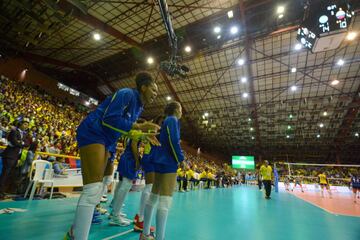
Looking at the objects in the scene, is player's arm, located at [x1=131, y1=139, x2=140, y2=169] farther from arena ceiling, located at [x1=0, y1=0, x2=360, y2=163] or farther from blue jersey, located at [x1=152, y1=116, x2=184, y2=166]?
arena ceiling, located at [x1=0, y1=0, x2=360, y2=163]

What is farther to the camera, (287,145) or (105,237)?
(287,145)

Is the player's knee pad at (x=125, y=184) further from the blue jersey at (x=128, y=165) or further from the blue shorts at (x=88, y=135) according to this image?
the blue shorts at (x=88, y=135)

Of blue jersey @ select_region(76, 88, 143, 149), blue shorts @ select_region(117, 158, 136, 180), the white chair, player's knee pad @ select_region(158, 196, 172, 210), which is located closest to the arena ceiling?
the white chair

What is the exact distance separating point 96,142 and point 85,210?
0.50 metres

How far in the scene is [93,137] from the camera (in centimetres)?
156

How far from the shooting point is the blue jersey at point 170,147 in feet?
7.10

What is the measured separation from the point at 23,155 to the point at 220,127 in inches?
1052

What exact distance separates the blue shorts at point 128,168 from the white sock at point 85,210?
5.12 ft

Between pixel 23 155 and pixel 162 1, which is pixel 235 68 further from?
pixel 23 155

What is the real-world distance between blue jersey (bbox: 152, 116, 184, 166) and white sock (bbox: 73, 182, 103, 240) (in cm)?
82

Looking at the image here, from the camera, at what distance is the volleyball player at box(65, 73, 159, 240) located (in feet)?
4.52

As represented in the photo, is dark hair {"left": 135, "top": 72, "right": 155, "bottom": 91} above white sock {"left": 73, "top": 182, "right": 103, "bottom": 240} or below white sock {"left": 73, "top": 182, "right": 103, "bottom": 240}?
above

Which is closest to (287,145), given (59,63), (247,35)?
(247,35)

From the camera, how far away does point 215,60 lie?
55.8 ft
